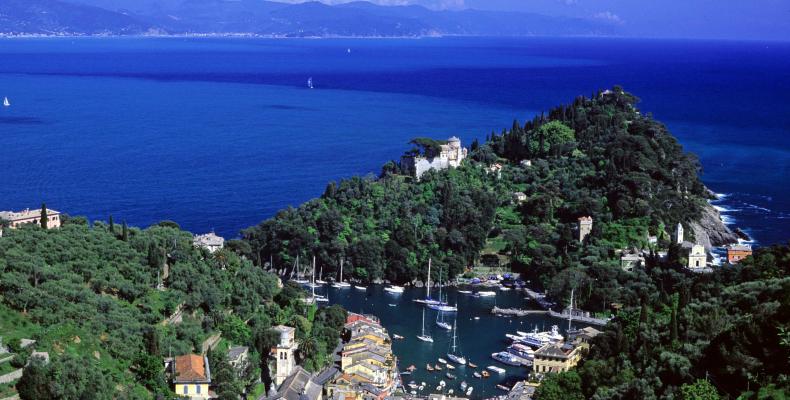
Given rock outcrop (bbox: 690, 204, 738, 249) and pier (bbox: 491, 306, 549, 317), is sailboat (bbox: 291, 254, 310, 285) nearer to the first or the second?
pier (bbox: 491, 306, 549, 317)

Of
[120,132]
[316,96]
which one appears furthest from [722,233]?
[316,96]

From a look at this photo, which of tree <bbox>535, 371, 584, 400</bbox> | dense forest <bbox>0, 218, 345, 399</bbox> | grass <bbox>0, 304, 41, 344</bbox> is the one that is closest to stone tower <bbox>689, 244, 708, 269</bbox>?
tree <bbox>535, 371, 584, 400</bbox>

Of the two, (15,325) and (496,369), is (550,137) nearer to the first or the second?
(496,369)

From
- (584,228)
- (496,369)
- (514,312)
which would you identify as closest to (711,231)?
(584,228)

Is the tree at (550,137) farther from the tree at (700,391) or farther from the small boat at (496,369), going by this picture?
the tree at (700,391)

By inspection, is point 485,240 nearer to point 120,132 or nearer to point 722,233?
point 722,233

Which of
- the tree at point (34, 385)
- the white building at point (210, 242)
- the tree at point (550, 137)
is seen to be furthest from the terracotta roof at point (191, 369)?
the tree at point (550, 137)
